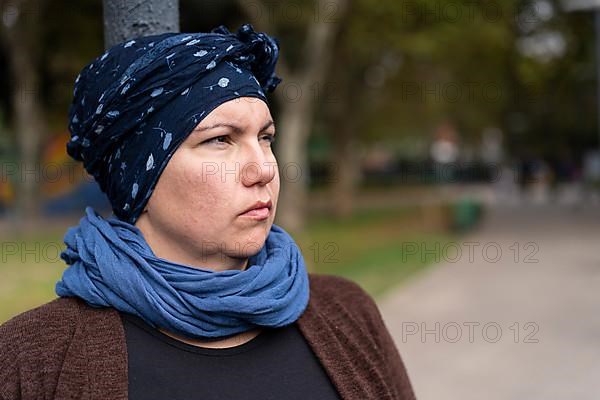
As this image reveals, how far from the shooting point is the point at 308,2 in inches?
672

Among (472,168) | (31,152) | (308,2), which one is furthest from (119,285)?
(472,168)

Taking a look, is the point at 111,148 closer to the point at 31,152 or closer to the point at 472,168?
the point at 31,152

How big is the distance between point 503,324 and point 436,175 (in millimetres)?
14926

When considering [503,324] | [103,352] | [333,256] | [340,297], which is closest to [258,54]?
[340,297]

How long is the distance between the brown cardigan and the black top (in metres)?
0.04

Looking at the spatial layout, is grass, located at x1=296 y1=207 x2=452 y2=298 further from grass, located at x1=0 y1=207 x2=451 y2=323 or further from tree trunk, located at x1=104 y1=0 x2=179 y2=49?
tree trunk, located at x1=104 y1=0 x2=179 y2=49

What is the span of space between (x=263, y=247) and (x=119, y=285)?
40cm

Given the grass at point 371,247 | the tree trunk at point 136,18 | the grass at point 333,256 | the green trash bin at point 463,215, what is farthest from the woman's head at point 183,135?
the green trash bin at point 463,215

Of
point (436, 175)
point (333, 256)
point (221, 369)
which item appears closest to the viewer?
point (221, 369)

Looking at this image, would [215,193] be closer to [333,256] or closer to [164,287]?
[164,287]

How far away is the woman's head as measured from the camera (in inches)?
72.9

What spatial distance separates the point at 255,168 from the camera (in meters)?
1.90

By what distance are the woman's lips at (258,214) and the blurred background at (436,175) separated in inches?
24.6

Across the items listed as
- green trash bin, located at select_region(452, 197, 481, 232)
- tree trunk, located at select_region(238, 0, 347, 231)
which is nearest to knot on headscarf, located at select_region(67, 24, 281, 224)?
tree trunk, located at select_region(238, 0, 347, 231)
